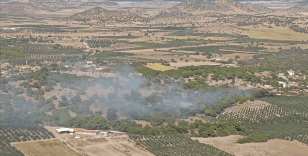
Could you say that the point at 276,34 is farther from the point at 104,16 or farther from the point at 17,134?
the point at 17,134

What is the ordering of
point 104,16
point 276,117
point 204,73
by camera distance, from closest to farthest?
1. point 276,117
2. point 204,73
3. point 104,16

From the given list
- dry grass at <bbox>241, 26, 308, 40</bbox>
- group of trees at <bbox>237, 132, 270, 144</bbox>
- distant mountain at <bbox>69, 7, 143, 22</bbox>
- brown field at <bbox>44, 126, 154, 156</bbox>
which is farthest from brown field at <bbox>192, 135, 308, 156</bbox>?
distant mountain at <bbox>69, 7, 143, 22</bbox>

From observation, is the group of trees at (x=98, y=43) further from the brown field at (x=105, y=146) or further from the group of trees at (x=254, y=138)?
the group of trees at (x=254, y=138)

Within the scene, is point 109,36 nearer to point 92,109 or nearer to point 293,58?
point 293,58

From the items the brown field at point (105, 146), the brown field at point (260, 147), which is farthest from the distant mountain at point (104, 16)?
the brown field at point (260, 147)

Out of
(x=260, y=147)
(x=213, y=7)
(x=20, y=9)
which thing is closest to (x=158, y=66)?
(x=260, y=147)

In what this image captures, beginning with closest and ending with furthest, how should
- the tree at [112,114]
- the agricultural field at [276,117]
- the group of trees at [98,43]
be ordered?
the agricultural field at [276,117]
the tree at [112,114]
the group of trees at [98,43]
